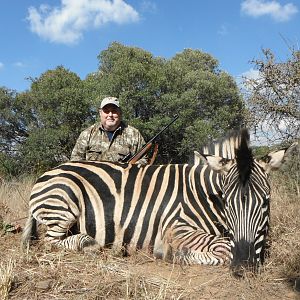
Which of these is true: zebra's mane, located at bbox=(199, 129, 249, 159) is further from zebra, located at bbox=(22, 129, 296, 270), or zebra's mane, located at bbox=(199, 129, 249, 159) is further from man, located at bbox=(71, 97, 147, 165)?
man, located at bbox=(71, 97, 147, 165)

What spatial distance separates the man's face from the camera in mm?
5113

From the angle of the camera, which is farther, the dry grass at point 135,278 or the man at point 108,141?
the man at point 108,141

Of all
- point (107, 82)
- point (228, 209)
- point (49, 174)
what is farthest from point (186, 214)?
point (107, 82)

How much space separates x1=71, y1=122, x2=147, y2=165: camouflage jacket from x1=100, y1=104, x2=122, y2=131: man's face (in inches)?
3.1

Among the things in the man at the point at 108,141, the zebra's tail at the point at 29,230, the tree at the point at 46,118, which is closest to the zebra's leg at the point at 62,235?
the zebra's tail at the point at 29,230

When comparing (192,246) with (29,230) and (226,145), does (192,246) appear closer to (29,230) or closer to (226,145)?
(226,145)

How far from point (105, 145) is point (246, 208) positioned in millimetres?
2824

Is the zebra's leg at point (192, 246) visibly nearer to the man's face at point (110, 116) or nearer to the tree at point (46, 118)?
the man's face at point (110, 116)

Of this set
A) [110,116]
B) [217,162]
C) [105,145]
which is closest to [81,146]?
[105,145]

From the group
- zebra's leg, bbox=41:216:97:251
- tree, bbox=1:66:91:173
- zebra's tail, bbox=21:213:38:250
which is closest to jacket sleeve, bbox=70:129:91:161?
zebra's tail, bbox=21:213:38:250

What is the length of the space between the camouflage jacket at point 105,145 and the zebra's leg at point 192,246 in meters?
2.04

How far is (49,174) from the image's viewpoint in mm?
3686

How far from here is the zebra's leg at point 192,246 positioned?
3006mm

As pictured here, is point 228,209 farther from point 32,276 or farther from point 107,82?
point 107,82
